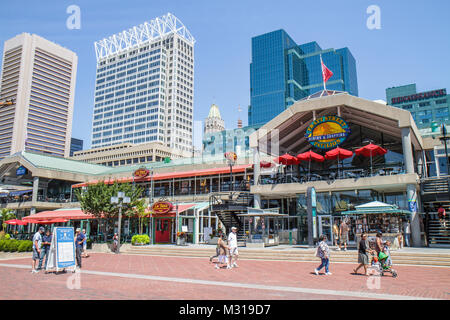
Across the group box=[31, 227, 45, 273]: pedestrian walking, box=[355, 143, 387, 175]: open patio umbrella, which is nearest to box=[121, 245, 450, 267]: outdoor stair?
box=[355, 143, 387, 175]: open patio umbrella

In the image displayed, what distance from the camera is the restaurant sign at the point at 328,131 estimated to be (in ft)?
88.3

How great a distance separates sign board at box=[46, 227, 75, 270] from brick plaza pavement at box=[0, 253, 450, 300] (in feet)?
1.82

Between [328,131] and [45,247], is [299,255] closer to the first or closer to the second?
[328,131]

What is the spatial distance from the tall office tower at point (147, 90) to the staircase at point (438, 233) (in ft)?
407

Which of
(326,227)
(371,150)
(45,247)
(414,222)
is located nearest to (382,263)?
(414,222)

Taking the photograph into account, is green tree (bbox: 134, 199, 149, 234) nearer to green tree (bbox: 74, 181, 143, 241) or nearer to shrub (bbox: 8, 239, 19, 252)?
green tree (bbox: 74, 181, 143, 241)

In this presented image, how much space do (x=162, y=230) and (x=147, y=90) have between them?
12458 cm

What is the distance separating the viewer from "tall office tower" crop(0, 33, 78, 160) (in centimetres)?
15262

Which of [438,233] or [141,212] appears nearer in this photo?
[438,233]

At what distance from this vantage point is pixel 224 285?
1073 cm
